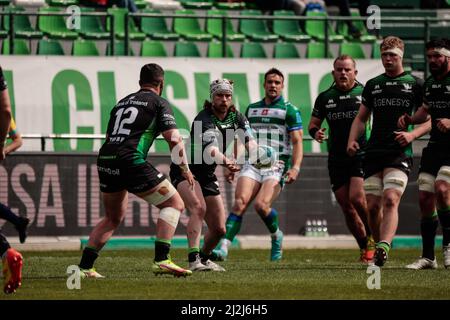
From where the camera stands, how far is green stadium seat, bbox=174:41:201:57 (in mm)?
25828

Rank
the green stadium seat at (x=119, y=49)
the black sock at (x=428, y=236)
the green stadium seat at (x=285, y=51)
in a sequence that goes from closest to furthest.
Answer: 1. the black sock at (x=428, y=236)
2. the green stadium seat at (x=119, y=49)
3. the green stadium seat at (x=285, y=51)

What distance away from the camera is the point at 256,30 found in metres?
27.3

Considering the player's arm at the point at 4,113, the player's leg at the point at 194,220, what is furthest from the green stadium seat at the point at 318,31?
the player's arm at the point at 4,113

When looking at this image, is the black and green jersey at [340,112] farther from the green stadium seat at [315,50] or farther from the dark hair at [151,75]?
the green stadium seat at [315,50]

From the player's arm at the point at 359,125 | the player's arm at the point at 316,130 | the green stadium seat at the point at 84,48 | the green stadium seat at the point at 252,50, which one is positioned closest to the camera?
the player's arm at the point at 359,125

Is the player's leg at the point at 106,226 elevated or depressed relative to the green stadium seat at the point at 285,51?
depressed

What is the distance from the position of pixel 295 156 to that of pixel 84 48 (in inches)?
338

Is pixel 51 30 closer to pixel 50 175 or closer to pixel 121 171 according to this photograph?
pixel 50 175

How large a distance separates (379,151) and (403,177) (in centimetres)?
48

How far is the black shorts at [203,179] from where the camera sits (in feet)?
50.0

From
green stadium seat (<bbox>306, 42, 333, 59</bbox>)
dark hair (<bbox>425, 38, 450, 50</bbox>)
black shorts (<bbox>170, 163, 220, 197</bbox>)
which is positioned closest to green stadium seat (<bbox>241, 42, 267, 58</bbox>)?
green stadium seat (<bbox>306, 42, 333, 59</bbox>)

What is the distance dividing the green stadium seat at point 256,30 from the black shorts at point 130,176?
14015mm

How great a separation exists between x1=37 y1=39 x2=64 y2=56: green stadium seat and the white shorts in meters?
8.34
